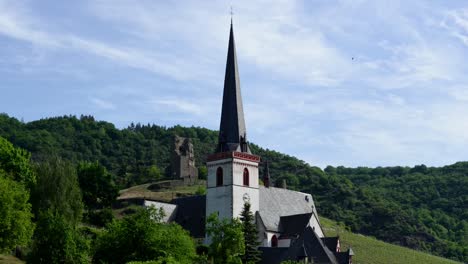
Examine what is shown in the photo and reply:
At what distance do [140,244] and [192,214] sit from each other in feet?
97.1

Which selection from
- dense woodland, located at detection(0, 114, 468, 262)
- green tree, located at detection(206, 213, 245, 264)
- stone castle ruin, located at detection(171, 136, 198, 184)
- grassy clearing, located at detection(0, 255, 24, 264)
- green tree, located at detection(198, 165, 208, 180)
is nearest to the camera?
grassy clearing, located at detection(0, 255, 24, 264)

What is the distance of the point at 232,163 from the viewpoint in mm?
83188

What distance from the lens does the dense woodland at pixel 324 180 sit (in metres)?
146

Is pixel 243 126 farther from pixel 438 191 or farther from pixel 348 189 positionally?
pixel 438 191

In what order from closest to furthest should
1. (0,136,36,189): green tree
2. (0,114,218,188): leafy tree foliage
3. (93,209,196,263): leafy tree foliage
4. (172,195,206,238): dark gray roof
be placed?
(93,209,196,263): leafy tree foliage < (0,136,36,189): green tree < (172,195,206,238): dark gray roof < (0,114,218,188): leafy tree foliage

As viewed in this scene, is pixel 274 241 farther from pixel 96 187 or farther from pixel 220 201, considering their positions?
pixel 96 187

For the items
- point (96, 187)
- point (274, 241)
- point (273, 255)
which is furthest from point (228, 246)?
point (96, 187)

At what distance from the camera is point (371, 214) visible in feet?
493

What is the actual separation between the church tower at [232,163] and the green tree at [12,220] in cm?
2406

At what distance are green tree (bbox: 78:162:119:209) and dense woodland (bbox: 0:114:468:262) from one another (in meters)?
29.0

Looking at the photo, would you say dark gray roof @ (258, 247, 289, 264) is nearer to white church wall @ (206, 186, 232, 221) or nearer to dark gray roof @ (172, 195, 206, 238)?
white church wall @ (206, 186, 232, 221)

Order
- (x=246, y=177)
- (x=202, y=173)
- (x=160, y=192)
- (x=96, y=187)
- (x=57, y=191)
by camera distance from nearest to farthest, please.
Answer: (x=57, y=191), (x=246, y=177), (x=96, y=187), (x=160, y=192), (x=202, y=173)

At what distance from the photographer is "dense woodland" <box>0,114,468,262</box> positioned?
14562cm

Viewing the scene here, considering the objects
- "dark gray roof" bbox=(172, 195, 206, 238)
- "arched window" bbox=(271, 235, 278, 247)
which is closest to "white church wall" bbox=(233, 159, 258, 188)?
"arched window" bbox=(271, 235, 278, 247)
